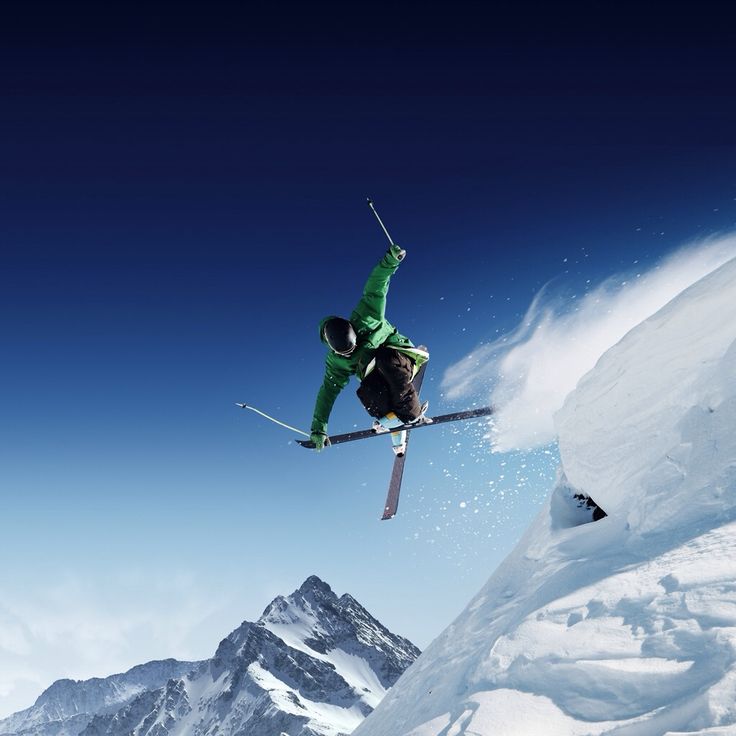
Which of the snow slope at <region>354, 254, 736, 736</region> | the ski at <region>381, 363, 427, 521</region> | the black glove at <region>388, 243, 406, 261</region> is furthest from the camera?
the ski at <region>381, 363, 427, 521</region>

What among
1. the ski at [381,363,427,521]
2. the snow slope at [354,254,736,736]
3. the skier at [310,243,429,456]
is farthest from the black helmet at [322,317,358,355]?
the ski at [381,363,427,521]

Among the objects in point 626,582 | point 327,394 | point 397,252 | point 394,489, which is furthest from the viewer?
point 394,489

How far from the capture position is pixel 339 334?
7.57 metres

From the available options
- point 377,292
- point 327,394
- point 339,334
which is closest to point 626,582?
point 339,334

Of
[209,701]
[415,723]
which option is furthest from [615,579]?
[209,701]

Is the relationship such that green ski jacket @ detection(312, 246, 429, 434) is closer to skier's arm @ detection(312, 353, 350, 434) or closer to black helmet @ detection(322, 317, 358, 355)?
A: skier's arm @ detection(312, 353, 350, 434)

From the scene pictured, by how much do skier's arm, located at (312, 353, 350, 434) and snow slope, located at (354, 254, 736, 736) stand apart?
3.57m

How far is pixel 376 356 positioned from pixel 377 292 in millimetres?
999

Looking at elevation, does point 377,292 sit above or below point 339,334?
above

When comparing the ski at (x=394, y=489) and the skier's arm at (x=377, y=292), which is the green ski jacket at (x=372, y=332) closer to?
the skier's arm at (x=377, y=292)

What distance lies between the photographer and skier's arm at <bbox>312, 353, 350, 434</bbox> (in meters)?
8.98

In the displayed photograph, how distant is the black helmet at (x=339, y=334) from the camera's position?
757 centimetres

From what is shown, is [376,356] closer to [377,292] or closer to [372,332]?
[372,332]

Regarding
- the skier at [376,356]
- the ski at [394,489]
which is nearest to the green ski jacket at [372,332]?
the skier at [376,356]
